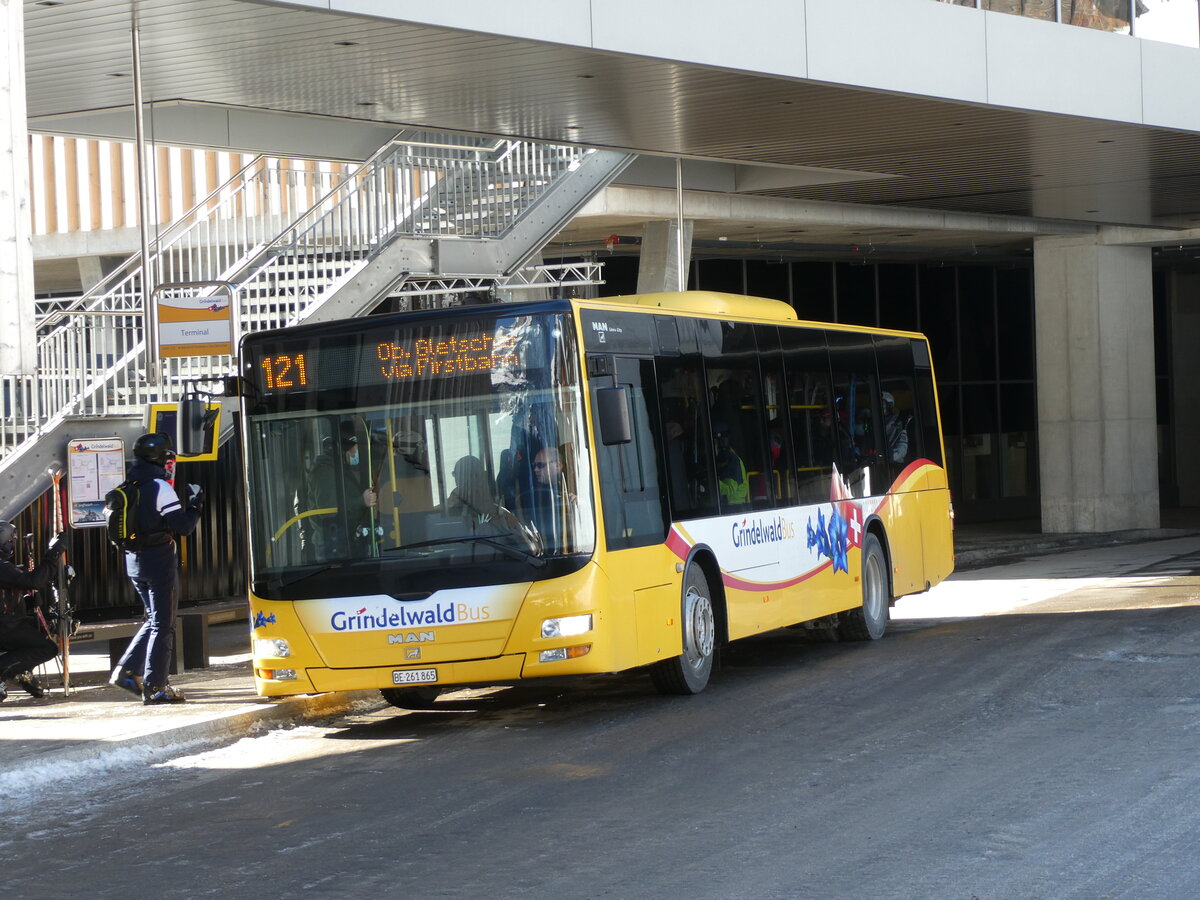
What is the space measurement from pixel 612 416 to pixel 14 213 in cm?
425

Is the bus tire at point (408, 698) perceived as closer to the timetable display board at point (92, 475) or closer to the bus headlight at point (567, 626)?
the bus headlight at point (567, 626)

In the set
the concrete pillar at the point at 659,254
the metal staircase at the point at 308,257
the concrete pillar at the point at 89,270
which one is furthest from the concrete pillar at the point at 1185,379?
the concrete pillar at the point at 89,270

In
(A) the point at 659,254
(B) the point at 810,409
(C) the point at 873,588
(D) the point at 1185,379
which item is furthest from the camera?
(D) the point at 1185,379

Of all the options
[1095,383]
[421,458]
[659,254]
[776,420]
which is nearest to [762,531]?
[776,420]

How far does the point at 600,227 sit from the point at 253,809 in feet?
58.9

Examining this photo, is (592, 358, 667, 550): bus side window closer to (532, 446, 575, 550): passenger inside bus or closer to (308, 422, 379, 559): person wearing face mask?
(532, 446, 575, 550): passenger inside bus

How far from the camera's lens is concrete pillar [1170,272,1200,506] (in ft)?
156

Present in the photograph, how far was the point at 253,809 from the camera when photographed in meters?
8.47

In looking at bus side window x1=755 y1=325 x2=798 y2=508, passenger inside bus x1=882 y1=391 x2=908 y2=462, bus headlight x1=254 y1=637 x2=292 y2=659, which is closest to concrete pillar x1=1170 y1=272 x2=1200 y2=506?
passenger inside bus x1=882 y1=391 x2=908 y2=462

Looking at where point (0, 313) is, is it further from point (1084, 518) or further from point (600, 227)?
point (1084, 518)

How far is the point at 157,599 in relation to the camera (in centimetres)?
1205

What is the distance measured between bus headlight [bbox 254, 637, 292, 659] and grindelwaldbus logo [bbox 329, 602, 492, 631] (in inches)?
15.6

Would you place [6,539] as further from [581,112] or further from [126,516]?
[581,112]

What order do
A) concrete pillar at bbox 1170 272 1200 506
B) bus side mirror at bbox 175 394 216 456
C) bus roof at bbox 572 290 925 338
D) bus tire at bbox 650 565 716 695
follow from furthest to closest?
concrete pillar at bbox 1170 272 1200 506
bus roof at bbox 572 290 925 338
bus tire at bbox 650 565 716 695
bus side mirror at bbox 175 394 216 456
